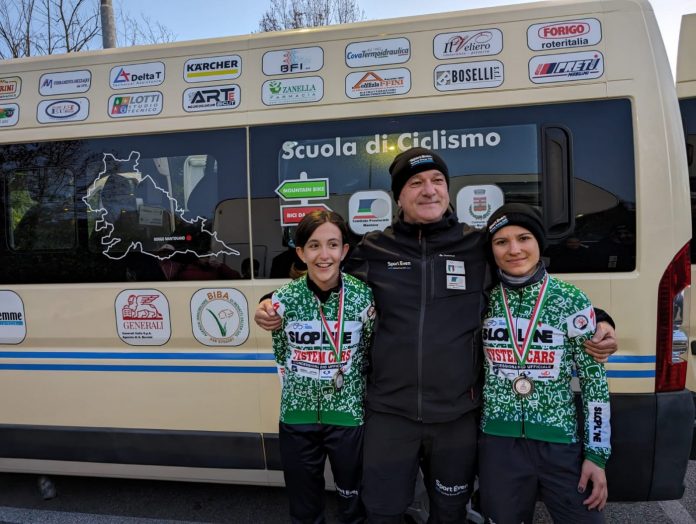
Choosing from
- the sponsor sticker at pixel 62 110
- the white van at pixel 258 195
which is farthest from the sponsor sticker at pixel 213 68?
the sponsor sticker at pixel 62 110

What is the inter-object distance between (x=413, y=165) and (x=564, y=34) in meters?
1.18

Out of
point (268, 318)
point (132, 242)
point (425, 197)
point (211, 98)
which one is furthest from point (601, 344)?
point (132, 242)

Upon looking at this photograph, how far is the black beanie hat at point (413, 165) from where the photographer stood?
183 cm

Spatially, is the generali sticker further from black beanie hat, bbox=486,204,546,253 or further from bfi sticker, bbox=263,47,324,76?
black beanie hat, bbox=486,204,546,253

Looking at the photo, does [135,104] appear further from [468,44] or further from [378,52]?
[468,44]

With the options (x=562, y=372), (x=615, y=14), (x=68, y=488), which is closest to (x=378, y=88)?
(x=615, y=14)

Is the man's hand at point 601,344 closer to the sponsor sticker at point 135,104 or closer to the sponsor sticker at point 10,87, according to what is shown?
the sponsor sticker at point 135,104

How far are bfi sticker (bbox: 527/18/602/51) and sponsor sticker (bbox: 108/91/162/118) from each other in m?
2.00

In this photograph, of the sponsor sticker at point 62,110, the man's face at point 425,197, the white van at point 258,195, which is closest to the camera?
the man's face at point 425,197

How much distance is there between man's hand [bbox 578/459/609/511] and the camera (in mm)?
1651

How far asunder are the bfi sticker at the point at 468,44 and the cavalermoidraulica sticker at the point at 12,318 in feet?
9.07

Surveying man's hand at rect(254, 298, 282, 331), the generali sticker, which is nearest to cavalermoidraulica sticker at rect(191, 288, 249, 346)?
the generali sticker

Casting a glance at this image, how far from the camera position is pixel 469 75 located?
237cm

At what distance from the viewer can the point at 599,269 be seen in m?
2.29
